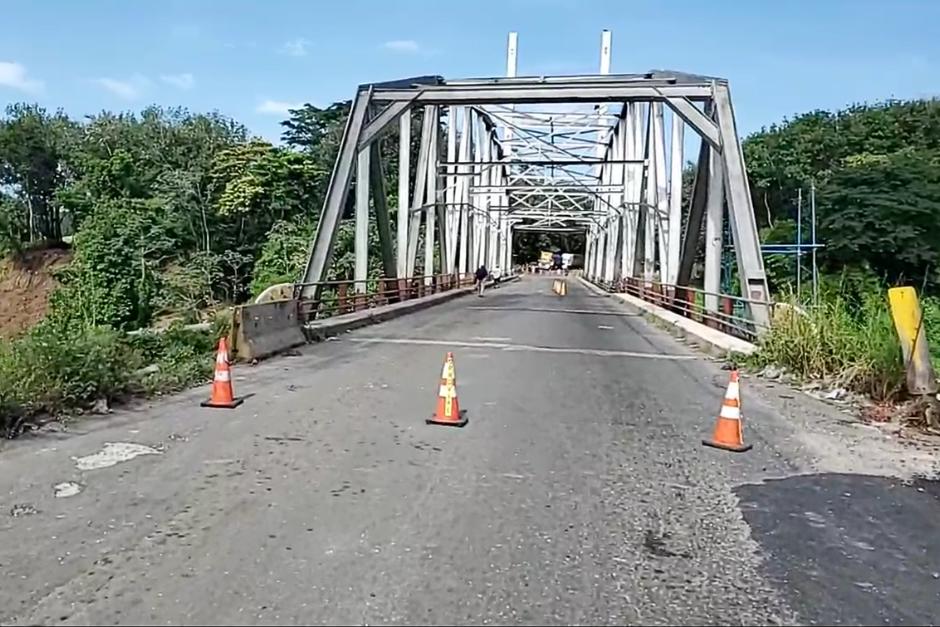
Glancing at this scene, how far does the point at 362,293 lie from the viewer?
76.7ft

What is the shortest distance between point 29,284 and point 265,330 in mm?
48362

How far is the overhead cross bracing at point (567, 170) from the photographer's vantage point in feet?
59.8

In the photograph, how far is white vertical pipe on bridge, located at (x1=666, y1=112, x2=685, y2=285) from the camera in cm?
2952

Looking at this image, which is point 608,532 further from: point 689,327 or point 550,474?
point 689,327

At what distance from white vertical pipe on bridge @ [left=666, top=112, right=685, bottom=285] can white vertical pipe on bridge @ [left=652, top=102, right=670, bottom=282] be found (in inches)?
18.2

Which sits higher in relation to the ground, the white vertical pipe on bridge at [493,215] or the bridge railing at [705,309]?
the white vertical pipe on bridge at [493,215]

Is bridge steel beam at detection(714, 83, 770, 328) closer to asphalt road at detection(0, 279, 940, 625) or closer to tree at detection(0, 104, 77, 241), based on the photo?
asphalt road at detection(0, 279, 940, 625)

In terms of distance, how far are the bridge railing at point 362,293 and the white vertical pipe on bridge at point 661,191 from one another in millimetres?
8534

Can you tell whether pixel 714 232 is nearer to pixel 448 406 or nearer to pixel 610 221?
pixel 448 406

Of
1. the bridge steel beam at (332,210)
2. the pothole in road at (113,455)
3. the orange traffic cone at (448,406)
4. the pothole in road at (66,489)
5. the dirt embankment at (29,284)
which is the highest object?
the bridge steel beam at (332,210)

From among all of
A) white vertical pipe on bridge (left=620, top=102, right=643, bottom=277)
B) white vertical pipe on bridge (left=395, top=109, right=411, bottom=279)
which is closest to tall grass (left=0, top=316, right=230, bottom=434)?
white vertical pipe on bridge (left=395, top=109, right=411, bottom=279)

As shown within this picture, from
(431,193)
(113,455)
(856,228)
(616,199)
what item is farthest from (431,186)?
(113,455)

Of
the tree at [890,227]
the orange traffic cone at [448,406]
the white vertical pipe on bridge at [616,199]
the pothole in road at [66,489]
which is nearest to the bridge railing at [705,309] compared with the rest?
the tree at [890,227]

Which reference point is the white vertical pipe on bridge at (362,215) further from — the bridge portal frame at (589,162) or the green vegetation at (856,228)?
the green vegetation at (856,228)
